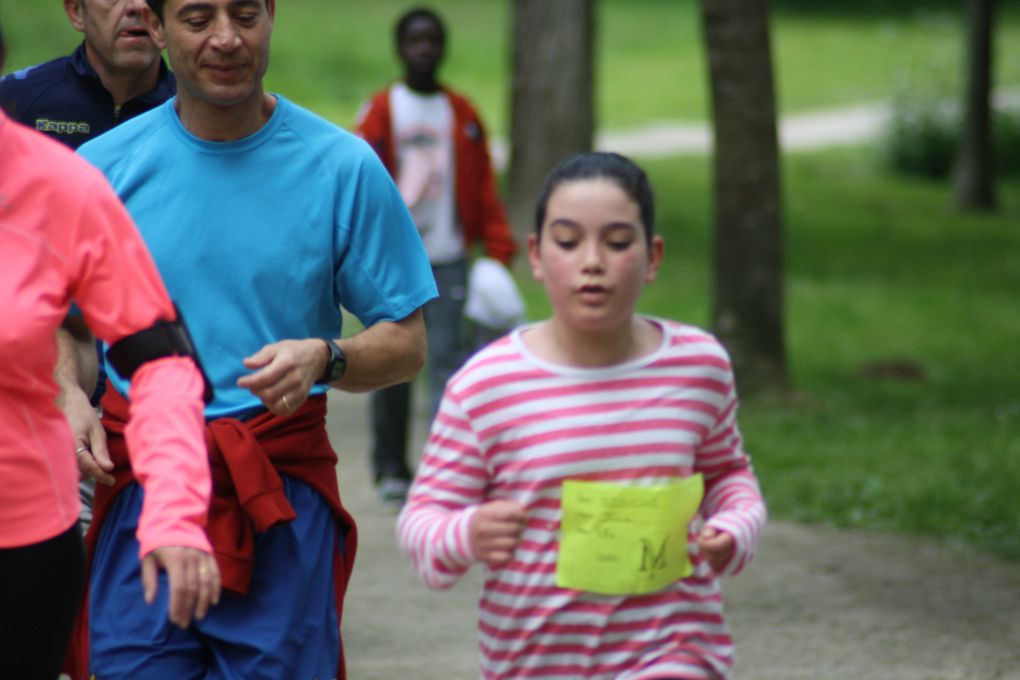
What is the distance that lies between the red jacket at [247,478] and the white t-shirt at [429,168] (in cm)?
499

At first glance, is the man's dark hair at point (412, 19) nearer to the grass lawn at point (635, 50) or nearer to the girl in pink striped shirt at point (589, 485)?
the girl in pink striped shirt at point (589, 485)

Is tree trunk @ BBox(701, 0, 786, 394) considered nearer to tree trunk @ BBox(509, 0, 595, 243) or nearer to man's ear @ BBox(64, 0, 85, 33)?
tree trunk @ BBox(509, 0, 595, 243)

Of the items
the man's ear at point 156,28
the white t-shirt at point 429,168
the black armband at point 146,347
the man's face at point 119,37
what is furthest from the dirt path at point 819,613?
the black armband at point 146,347

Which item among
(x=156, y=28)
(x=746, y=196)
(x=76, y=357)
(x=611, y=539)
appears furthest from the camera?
(x=746, y=196)

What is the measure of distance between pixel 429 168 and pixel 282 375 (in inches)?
215

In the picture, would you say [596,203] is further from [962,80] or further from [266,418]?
[962,80]

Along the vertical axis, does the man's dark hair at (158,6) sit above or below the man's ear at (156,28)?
above

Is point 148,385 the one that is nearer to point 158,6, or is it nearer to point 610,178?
point 610,178

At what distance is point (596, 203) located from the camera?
11.3 feet

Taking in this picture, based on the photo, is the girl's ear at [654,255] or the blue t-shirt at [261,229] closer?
the girl's ear at [654,255]

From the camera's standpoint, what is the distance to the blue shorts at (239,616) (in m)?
3.63

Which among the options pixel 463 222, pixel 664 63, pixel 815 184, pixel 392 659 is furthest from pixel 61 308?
pixel 664 63

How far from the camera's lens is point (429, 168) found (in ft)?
29.1

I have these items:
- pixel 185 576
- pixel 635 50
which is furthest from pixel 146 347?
pixel 635 50
